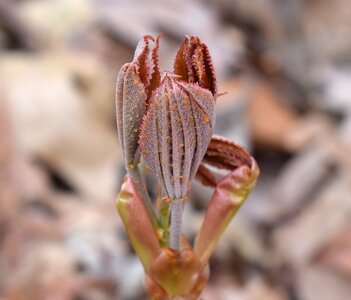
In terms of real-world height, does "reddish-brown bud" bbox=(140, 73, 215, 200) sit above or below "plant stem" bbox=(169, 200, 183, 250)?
above

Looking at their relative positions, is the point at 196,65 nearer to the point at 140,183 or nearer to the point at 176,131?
the point at 176,131

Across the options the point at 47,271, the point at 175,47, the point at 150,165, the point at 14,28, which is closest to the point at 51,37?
the point at 14,28

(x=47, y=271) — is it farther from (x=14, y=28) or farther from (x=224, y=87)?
(x=14, y=28)

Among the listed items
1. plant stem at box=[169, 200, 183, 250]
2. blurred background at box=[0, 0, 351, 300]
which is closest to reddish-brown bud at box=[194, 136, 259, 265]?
plant stem at box=[169, 200, 183, 250]

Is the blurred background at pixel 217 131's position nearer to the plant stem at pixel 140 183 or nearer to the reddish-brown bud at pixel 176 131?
the plant stem at pixel 140 183

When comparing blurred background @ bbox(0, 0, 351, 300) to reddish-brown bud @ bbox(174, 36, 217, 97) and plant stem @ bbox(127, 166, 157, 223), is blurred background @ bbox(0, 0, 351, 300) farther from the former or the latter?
reddish-brown bud @ bbox(174, 36, 217, 97)

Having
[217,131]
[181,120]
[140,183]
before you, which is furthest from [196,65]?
[217,131]
